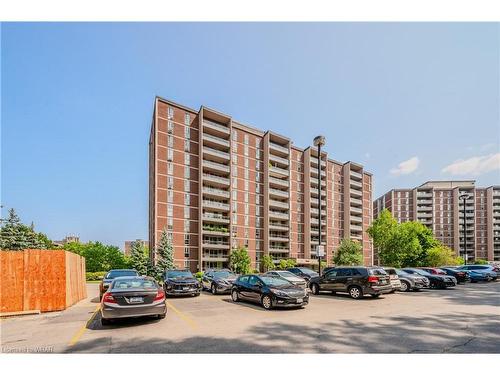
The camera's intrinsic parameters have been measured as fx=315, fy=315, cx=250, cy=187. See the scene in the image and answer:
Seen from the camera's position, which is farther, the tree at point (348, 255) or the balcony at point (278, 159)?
the balcony at point (278, 159)

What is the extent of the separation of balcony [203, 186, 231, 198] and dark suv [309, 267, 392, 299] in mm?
41383

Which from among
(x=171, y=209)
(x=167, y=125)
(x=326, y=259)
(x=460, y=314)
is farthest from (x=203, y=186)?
(x=460, y=314)

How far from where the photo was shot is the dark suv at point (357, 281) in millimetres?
15177

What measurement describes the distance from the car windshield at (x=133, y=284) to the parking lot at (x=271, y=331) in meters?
1.07

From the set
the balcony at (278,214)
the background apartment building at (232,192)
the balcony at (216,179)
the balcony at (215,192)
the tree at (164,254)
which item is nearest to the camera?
the tree at (164,254)

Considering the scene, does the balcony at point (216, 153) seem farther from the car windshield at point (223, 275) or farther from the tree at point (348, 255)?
the car windshield at point (223, 275)

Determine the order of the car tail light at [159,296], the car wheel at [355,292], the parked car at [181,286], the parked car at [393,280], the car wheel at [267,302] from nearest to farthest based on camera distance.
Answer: the car tail light at [159,296] → the car wheel at [267,302] → the car wheel at [355,292] → the parked car at [393,280] → the parked car at [181,286]

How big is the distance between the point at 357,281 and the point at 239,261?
4160 centimetres

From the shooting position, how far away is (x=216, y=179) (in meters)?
58.4

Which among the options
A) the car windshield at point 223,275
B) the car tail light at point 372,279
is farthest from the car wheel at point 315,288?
the car windshield at point 223,275

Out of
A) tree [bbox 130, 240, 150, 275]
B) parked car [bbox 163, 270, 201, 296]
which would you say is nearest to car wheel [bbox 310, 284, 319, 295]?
parked car [bbox 163, 270, 201, 296]

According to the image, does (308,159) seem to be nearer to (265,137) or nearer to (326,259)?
(265,137)

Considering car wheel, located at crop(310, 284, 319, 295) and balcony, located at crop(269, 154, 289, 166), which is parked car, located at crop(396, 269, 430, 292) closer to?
car wheel, located at crop(310, 284, 319, 295)

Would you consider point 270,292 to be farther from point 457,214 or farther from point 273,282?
point 457,214
